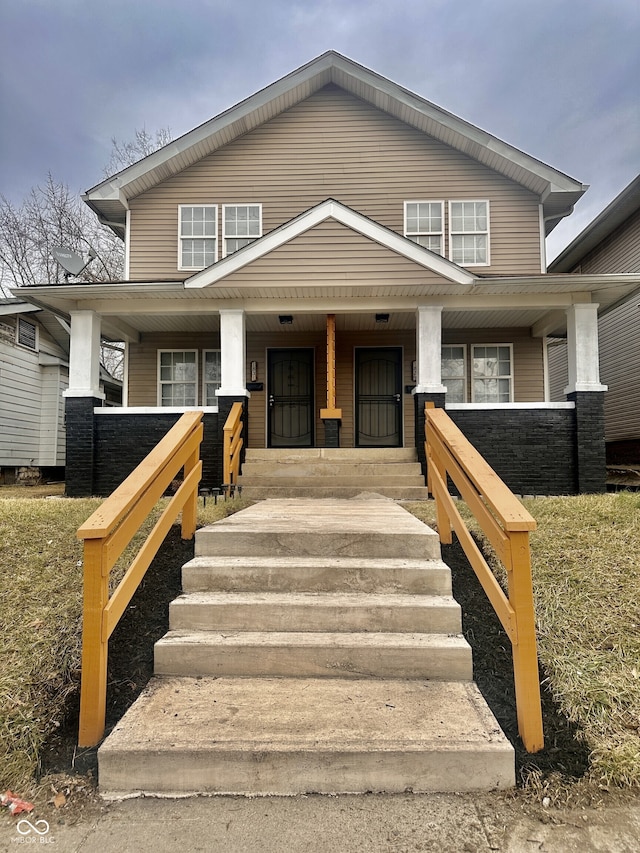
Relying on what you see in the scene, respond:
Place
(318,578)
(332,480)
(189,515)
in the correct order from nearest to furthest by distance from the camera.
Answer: (318,578)
(189,515)
(332,480)

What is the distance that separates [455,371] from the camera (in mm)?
10070

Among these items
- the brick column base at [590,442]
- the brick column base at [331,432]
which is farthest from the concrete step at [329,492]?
the brick column base at [590,442]

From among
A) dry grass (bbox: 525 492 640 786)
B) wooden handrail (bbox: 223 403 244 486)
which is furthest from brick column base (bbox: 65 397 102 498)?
dry grass (bbox: 525 492 640 786)

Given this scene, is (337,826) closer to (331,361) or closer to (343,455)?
(343,455)

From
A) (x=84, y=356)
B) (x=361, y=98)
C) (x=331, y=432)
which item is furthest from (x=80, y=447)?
(x=361, y=98)

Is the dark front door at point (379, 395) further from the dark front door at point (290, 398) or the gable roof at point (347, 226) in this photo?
the gable roof at point (347, 226)

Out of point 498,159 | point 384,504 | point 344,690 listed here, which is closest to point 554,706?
point 344,690

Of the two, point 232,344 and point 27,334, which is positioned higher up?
point 27,334

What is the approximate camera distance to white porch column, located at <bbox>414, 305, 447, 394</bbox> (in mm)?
7812

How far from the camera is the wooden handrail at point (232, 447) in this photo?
6.55 metres

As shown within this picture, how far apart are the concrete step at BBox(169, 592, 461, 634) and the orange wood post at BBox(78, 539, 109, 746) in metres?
0.58

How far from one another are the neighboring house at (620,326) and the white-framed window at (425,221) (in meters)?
4.05

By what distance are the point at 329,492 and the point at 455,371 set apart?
496 cm

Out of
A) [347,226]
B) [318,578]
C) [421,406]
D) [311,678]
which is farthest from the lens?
[421,406]
